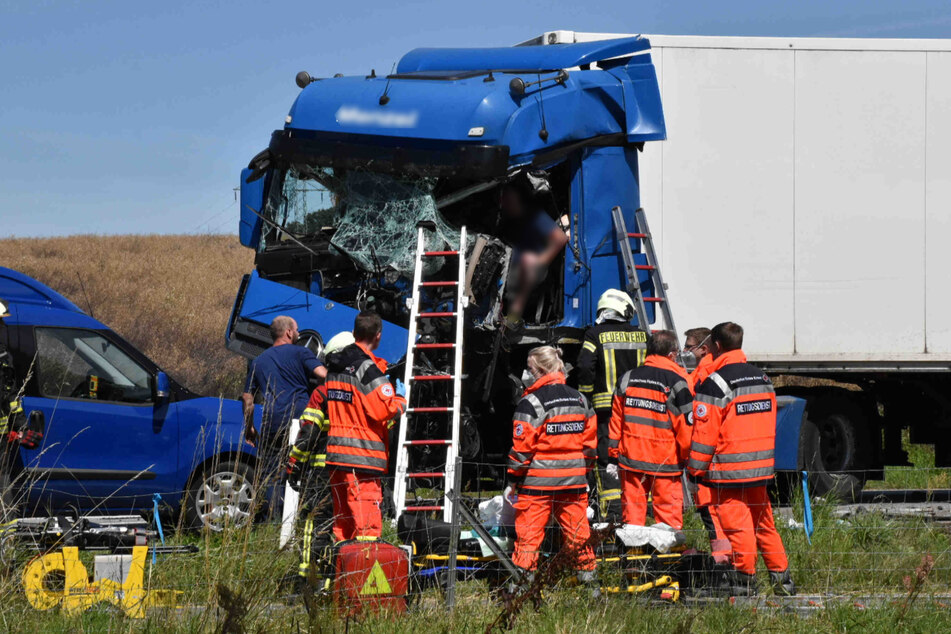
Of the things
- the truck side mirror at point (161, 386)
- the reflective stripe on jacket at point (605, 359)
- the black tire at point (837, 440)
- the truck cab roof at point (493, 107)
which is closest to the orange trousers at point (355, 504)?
the reflective stripe on jacket at point (605, 359)

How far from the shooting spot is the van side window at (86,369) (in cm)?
884

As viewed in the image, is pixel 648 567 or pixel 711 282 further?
pixel 711 282

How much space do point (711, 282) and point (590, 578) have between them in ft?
16.5

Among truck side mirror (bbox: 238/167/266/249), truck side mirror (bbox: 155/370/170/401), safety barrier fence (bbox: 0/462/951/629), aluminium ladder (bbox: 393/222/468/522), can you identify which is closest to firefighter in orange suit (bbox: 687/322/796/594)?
safety barrier fence (bbox: 0/462/951/629)

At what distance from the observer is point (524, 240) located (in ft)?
31.3

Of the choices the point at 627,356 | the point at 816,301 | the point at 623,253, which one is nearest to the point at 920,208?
the point at 816,301

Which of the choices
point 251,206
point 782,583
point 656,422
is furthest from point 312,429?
point 251,206

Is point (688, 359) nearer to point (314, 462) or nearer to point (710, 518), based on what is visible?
point (710, 518)

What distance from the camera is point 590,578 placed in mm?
6332

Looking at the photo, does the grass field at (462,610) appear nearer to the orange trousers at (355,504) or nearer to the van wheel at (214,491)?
the orange trousers at (355,504)

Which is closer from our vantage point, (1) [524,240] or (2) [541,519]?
(2) [541,519]

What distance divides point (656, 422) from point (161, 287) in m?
22.5

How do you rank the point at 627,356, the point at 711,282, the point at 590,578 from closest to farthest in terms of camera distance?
the point at 590,578 < the point at 627,356 < the point at 711,282

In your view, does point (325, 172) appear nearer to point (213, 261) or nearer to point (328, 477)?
point (328, 477)
